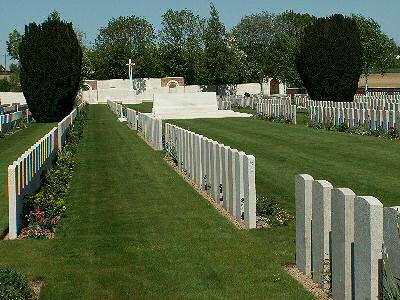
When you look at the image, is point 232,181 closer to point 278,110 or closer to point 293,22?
point 278,110

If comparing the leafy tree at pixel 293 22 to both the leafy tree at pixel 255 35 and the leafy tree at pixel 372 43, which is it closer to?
the leafy tree at pixel 255 35

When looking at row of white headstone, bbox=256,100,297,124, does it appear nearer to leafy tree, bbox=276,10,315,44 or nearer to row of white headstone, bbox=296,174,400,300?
row of white headstone, bbox=296,174,400,300

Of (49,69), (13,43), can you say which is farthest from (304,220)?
(13,43)

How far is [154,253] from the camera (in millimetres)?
7410


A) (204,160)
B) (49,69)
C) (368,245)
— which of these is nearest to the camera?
(368,245)

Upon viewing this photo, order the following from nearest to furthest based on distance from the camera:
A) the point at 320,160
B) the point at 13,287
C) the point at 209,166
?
the point at 13,287 → the point at 209,166 → the point at 320,160

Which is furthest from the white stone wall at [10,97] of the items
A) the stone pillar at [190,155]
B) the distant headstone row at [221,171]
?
the stone pillar at [190,155]

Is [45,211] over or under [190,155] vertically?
under

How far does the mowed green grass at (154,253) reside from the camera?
6.09 metres

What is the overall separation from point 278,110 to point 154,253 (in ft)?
87.2

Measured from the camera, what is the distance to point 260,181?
1252 cm

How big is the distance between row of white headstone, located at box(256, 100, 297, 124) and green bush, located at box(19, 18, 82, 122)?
10.7 meters

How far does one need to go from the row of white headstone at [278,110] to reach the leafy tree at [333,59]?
13.6 ft

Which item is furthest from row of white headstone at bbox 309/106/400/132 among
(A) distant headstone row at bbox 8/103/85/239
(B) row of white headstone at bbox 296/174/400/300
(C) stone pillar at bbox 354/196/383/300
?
(C) stone pillar at bbox 354/196/383/300
